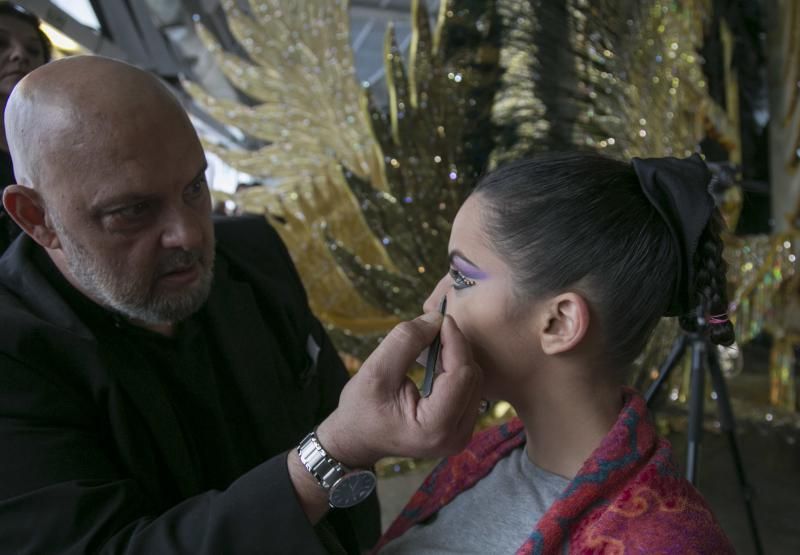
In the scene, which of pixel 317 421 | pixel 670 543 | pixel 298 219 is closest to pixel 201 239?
pixel 317 421

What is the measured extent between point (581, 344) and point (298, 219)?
1542 mm

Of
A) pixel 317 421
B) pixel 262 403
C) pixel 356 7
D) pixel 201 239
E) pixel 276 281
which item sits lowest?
pixel 317 421

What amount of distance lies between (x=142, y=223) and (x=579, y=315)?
56 centimetres

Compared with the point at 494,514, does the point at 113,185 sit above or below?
above

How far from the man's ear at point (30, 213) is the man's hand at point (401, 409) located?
49cm

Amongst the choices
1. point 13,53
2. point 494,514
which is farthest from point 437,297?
point 13,53

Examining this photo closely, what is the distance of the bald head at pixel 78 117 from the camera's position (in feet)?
2.65

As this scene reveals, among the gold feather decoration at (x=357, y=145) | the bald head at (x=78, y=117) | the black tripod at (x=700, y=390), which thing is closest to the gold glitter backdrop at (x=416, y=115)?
the gold feather decoration at (x=357, y=145)

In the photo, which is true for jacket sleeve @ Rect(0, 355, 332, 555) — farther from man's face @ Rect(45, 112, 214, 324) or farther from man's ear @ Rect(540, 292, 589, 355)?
man's ear @ Rect(540, 292, 589, 355)

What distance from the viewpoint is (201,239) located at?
906 millimetres

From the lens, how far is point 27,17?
1161 mm

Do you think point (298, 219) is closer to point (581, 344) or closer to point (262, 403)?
point (262, 403)

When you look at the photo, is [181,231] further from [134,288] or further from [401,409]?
[401,409]

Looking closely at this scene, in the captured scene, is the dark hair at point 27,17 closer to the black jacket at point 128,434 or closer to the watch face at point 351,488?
the black jacket at point 128,434
